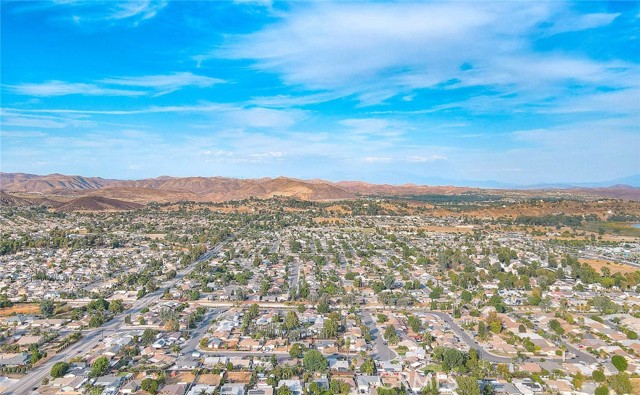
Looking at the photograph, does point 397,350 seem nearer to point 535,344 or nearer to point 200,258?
point 535,344

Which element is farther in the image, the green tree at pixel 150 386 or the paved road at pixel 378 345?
the paved road at pixel 378 345

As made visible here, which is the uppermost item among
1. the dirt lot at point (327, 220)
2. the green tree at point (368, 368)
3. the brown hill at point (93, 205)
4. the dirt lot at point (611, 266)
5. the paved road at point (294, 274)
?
the brown hill at point (93, 205)

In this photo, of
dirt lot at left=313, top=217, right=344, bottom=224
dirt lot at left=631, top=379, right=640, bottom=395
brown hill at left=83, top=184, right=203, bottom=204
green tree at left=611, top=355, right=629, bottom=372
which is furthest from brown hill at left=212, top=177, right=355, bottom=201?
dirt lot at left=631, top=379, right=640, bottom=395

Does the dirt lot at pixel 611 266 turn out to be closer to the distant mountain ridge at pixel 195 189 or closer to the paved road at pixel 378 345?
the paved road at pixel 378 345

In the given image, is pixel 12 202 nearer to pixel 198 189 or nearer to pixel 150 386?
pixel 198 189

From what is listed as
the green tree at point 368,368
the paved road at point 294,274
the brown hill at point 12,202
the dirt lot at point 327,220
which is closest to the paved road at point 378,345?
the green tree at point 368,368

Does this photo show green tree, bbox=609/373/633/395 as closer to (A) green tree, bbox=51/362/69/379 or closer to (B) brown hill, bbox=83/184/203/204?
(A) green tree, bbox=51/362/69/379
